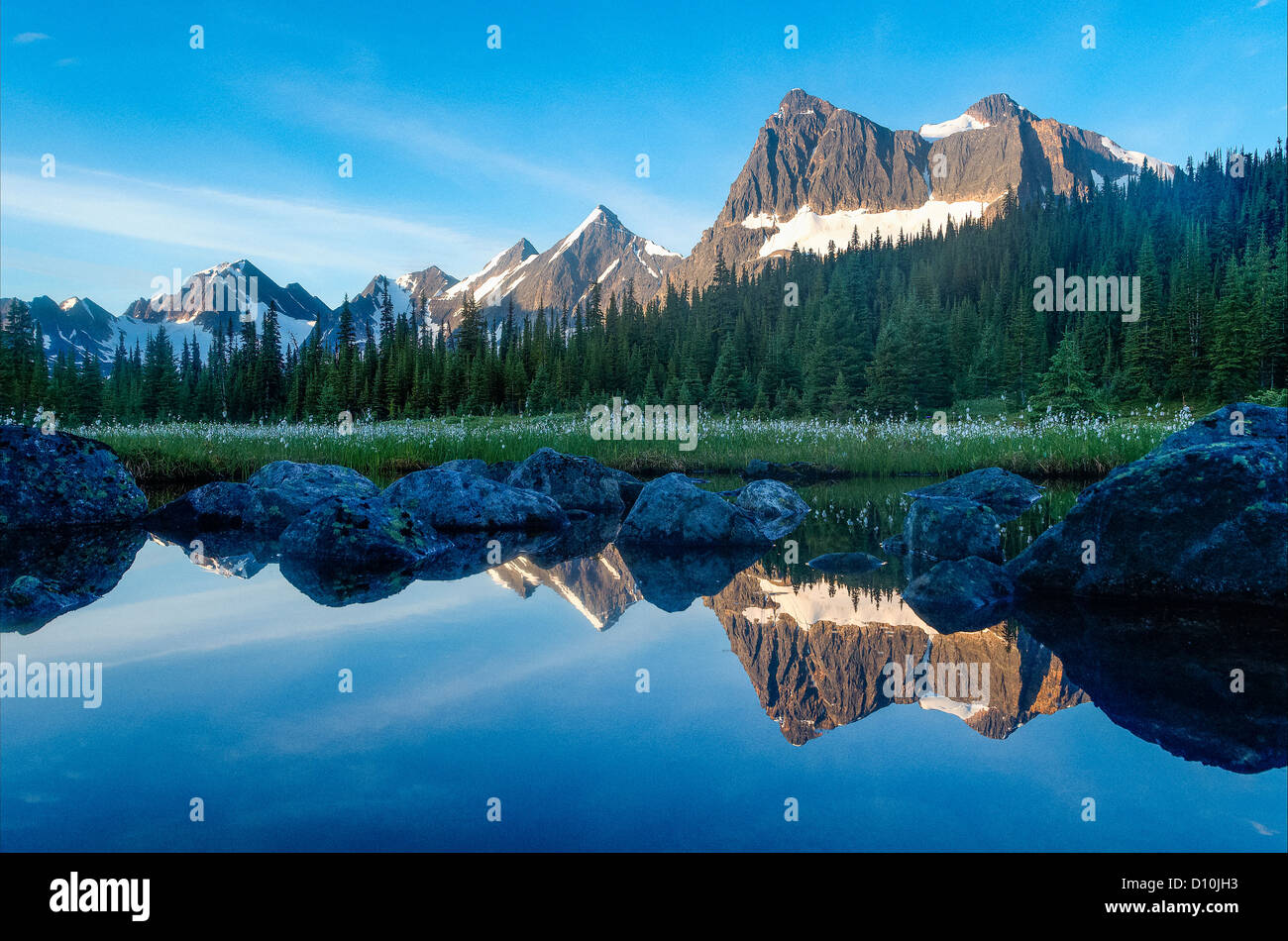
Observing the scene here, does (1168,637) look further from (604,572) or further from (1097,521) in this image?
(604,572)

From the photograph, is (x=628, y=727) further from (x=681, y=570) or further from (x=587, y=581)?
(x=681, y=570)

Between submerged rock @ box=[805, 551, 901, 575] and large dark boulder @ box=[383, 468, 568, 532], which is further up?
large dark boulder @ box=[383, 468, 568, 532]

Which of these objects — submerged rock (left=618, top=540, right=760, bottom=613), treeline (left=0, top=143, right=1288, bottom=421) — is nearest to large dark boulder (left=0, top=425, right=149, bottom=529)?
submerged rock (left=618, top=540, right=760, bottom=613)

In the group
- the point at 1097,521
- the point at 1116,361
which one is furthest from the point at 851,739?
the point at 1116,361

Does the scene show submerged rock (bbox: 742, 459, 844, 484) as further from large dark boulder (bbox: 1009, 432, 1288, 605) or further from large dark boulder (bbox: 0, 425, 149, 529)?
large dark boulder (bbox: 0, 425, 149, 529)

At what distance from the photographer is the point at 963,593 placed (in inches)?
235

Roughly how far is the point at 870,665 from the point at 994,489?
10203mm

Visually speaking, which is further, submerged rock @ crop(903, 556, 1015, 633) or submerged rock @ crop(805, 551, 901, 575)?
submerged rock @ crop(805, 551, 901, 575)

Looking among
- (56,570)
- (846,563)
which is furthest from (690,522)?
(56,570)

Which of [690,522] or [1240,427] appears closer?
[1240,427]

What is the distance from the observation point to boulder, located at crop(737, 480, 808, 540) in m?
11.4

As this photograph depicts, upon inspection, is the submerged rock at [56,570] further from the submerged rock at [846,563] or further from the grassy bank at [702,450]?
the grassy bank at [702,450]

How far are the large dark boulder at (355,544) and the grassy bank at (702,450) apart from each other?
8813 mm

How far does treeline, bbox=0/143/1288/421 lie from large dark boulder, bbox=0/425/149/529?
29688 millimetres
